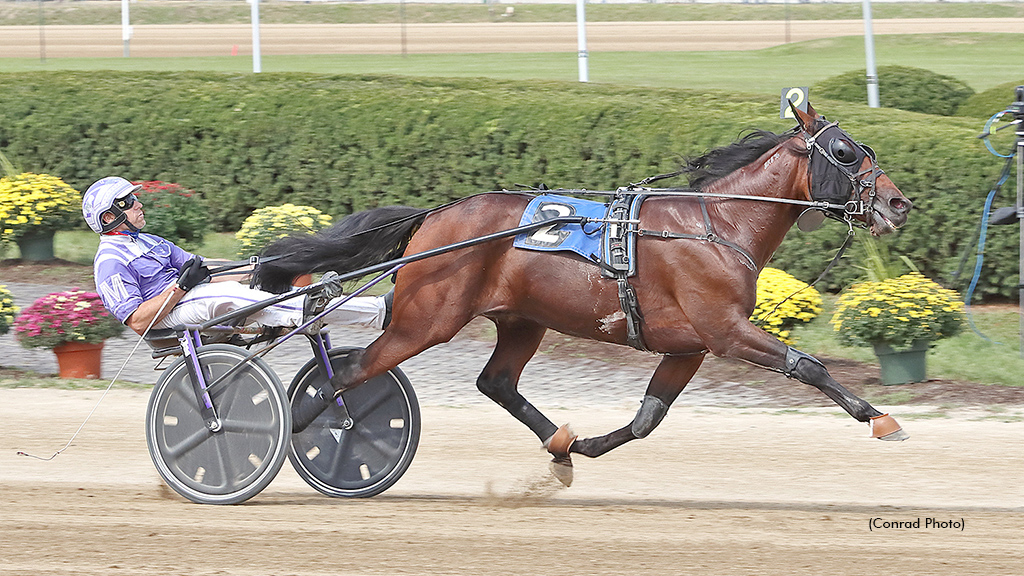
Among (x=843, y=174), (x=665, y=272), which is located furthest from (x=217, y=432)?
(x=843, y=174)

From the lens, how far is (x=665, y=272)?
477 centimetres

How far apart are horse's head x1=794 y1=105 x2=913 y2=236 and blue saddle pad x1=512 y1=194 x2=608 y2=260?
35.4 inches

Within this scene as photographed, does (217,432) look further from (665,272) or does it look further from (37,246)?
(37,246)

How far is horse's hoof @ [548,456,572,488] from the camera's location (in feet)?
17.1

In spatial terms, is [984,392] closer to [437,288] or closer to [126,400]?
[437,288]

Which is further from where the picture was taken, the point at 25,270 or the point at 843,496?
the point at 25,270

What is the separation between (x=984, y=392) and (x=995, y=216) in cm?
118

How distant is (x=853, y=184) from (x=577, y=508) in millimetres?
1754

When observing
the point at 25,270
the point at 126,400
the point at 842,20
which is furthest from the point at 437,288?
the point at 842,20

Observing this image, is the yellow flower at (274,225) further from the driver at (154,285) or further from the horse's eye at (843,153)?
the horse's eye at (843,153)

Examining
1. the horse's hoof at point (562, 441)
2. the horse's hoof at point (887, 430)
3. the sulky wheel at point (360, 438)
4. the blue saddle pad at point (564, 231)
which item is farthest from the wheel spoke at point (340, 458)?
the horse's hoof at point (887, 430)

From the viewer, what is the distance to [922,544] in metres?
4.30

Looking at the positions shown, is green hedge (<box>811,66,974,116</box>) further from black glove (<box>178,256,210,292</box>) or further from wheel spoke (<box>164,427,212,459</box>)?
wheel spoke (<box>164,427,212,459</box>)

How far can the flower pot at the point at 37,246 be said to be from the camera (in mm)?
11250
